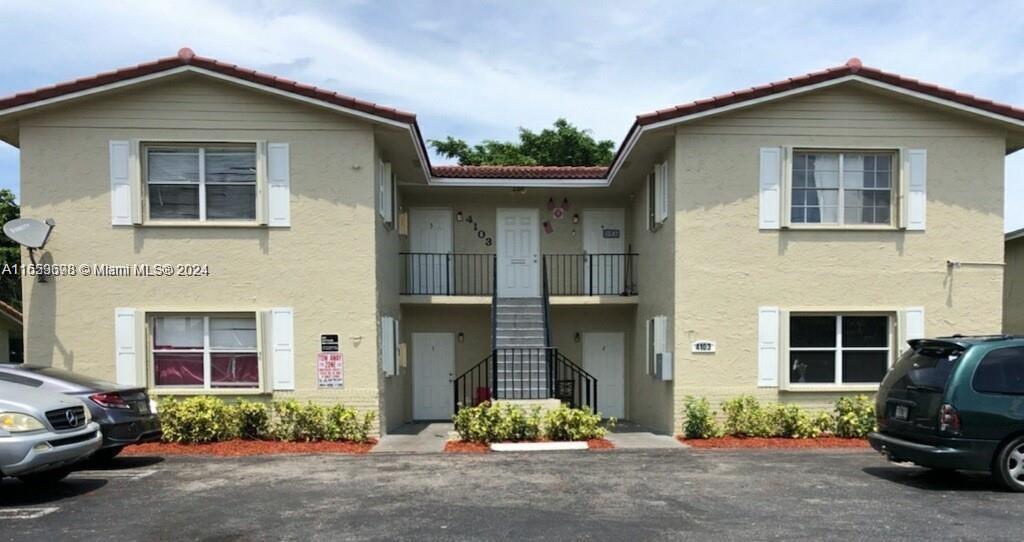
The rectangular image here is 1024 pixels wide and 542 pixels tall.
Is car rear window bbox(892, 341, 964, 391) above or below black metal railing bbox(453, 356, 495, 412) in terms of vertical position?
above

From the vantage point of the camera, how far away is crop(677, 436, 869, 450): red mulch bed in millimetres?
10750

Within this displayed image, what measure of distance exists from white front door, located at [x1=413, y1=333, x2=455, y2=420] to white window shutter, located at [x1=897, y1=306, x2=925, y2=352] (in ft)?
29.8

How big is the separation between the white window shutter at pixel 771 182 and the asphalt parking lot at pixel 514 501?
4.10 metres

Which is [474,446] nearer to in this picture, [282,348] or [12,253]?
[282,348]

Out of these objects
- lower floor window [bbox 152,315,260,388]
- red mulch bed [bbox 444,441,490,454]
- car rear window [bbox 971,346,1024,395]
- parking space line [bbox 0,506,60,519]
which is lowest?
red mulch bed [bbox 444,441,490,454]

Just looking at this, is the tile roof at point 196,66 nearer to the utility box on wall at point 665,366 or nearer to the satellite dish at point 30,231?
the satellite dish at point 30,231

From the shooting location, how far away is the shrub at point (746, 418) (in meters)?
11.3

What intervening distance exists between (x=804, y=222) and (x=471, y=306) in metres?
7.47

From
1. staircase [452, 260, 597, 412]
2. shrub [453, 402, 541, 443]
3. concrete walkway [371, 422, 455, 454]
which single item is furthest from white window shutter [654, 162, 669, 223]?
concrete walkway [371, 422, 455, 454]

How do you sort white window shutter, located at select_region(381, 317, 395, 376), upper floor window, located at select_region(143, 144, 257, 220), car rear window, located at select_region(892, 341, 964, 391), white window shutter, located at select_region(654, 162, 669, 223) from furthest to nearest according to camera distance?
white window shutter, located at select_region(654, 162, 669, 223), white window shutter, located at select_region(381, 317, 395, 376), upper floor window, located at select_region(143, 144, 257, 220), car rear window, located at select_region(892, 341, 964, 391)

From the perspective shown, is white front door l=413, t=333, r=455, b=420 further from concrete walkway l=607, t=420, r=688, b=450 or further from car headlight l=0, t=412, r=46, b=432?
car headlight l=0, t=412, r=46, b=432

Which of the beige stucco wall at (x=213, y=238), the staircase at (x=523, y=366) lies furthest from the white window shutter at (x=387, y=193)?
the staircase at (x=523, y=366)

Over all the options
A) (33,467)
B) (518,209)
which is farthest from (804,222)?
(33,467)

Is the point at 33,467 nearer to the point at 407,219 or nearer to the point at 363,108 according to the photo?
the point at 363,108
